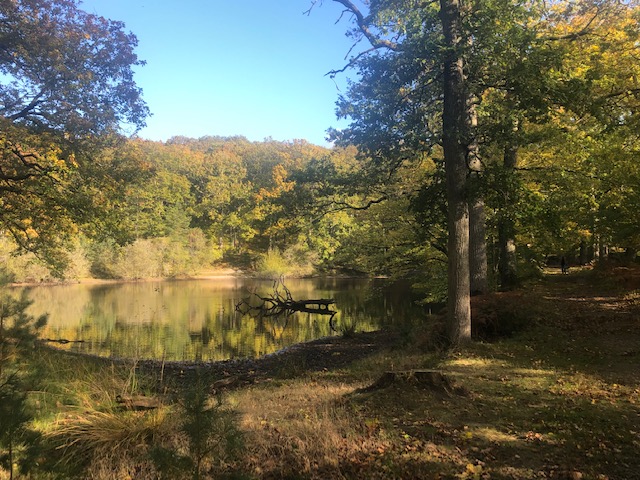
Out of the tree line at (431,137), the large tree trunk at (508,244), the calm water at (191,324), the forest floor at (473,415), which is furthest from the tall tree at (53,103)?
the large tree trunk at (508,244)

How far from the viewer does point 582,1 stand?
11.2m

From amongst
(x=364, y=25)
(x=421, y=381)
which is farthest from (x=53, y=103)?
(x=421, y=381)

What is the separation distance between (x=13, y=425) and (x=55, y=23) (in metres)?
12.7

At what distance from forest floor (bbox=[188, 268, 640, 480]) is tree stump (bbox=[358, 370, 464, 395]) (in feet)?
0.07

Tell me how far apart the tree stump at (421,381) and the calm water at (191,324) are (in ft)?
33.7

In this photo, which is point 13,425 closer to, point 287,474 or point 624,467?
point 287,474

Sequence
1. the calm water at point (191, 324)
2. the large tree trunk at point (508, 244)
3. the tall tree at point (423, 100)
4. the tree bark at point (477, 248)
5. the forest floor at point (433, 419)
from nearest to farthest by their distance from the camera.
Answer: the forest floor at point (433, 419)
the tall tree at point (423, 100)
the tree bark at point (477, 248)
the large tree trunk at point (508, 244)
the calm water at point (191, 324)

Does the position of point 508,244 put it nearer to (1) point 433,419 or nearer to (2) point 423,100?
(2) point 423,100

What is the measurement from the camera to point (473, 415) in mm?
4836

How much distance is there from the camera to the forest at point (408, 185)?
4.01 meters

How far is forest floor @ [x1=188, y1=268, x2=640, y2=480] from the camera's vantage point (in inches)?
146

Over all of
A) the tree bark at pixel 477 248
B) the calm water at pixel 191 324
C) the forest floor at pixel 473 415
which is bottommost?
the calm water at pixel 191 324

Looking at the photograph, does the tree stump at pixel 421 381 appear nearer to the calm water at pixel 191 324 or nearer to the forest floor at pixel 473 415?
the forest floor at pixel 473 415

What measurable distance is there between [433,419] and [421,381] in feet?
3.03
